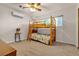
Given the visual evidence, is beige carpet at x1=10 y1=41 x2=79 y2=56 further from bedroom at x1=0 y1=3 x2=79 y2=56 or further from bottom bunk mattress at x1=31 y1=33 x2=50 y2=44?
bottom bunk mattress at x1=31 y1=33 x2=50 y2=44

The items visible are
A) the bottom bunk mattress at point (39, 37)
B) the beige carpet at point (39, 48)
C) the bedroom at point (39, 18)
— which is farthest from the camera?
the bottom bunk mattress at point (39, 37)

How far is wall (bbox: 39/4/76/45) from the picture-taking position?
144 cm

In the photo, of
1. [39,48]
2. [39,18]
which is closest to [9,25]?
[39,18]

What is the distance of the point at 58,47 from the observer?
1.72 metres

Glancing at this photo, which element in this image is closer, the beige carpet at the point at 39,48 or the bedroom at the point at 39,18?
the bedroom at the point at 39,18

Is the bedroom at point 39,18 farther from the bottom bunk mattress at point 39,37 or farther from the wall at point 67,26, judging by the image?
the bottom bunk mattress at point 39,37

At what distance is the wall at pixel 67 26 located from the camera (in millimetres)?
1442

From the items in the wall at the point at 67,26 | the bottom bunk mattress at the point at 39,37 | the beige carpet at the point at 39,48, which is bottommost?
the beige carpet at the point at 39,48

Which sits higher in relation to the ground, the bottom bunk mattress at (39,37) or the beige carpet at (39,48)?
the bottom bunk mattress at (39,37)

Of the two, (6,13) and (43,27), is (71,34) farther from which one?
(6,13)

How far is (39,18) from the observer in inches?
62.9

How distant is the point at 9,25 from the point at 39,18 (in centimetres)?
63

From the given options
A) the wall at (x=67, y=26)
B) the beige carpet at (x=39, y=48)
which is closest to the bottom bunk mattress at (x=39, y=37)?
the beige carpet at (x=39, y=48)

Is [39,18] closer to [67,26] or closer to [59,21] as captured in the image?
[59,21]
